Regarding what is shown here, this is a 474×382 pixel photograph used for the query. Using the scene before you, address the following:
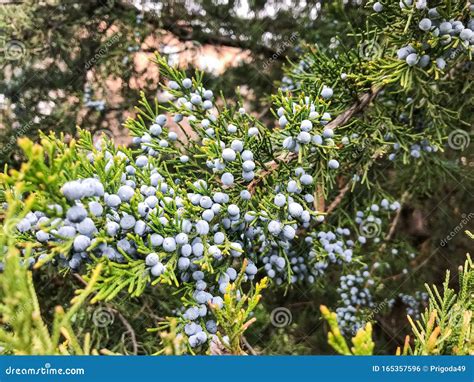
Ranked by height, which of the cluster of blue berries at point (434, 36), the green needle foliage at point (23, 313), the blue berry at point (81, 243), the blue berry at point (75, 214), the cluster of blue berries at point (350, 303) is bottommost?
the cluster of blue berries at point (350, 303)

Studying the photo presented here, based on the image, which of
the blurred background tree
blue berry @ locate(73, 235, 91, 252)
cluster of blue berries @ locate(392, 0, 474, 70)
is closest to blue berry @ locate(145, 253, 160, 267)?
blue berry @ locate(73, 235, 91, 252)

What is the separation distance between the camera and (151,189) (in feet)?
3.27

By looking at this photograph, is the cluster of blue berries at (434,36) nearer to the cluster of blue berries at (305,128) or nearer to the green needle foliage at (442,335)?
the cluster of blue berries at (305,128)

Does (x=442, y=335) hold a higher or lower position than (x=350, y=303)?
higher

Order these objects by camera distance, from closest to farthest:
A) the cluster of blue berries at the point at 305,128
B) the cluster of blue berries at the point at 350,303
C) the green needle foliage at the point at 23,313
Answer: the green needle foliage at the point at 23,313, the cluster of blue berries at the point at 305,128, the cluster of blue berries at the point at 350,303

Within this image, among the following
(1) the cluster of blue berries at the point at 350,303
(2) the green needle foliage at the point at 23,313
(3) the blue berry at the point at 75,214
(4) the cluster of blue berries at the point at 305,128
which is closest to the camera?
(2) the green needle foliage at the point at 23,313

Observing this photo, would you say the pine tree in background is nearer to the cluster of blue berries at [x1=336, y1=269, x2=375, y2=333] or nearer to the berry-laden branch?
the berry-laden branch

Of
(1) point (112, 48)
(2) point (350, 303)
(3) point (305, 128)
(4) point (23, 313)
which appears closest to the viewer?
(4) point (23, 313)

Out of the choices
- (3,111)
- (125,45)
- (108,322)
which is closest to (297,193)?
(108,322)

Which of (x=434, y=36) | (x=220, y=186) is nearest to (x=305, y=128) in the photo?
(x=220, y=186)

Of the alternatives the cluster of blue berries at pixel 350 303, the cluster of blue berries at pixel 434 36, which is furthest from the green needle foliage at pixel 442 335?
the cluster of blue berries at pixel 350 303

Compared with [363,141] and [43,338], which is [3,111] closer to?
[363,141]

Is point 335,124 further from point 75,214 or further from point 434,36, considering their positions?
point 75,214

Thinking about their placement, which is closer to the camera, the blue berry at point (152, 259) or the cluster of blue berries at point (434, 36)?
the blue berry at point (152, 259)
